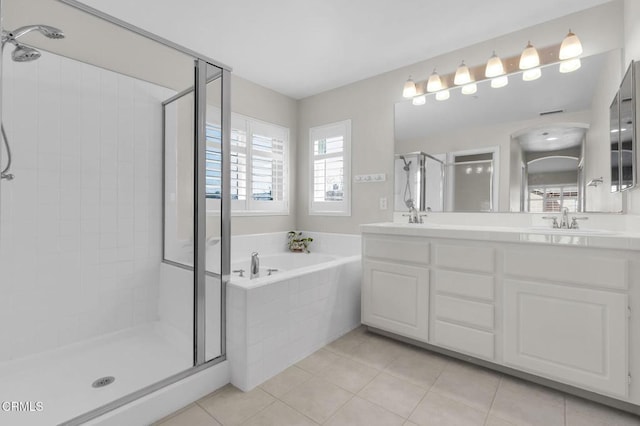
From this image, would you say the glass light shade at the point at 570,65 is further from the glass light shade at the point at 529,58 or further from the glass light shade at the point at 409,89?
the glass light shade at the point at 409,89

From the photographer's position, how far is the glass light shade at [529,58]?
7.41 ft

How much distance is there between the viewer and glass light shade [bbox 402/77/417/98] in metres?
2.88

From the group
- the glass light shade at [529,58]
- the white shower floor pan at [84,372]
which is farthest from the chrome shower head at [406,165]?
the white shower floor pan at [84,372]

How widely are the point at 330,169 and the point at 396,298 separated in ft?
5.63

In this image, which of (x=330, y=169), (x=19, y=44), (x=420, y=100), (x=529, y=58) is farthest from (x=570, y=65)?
(x=19, y=44)

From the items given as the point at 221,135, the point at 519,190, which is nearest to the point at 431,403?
the point at 519,190

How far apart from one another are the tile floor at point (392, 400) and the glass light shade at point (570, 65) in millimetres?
2106

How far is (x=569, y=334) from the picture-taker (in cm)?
167

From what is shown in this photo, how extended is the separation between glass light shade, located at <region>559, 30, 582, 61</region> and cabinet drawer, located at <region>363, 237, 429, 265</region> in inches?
63.5

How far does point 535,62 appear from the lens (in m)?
2.27

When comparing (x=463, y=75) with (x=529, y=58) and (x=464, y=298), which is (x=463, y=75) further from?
(x=464, y=298)

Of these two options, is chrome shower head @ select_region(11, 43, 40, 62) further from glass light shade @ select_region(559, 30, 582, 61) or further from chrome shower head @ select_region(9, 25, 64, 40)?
glass light shade @ select_region(559, 30, 582, 61)

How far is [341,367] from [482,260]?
3.73 feet

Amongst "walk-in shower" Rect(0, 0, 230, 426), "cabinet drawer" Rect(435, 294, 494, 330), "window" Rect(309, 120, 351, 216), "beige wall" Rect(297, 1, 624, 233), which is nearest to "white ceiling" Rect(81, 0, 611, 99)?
"beige wall" Rect(297, 1, 624, 233)
